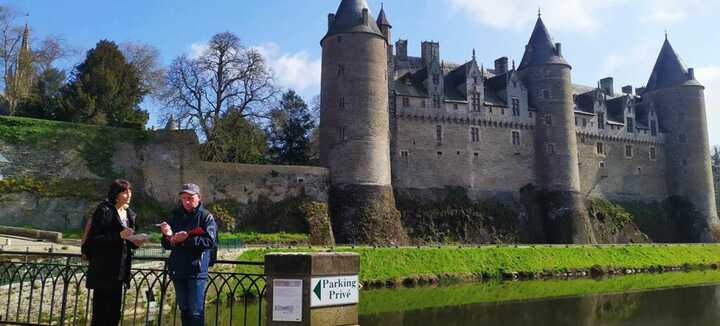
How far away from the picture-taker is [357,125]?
121 feet

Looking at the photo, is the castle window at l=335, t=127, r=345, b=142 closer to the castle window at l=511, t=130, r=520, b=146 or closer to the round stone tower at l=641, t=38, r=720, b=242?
the castle window at l=511, t=130, r=520, b=146

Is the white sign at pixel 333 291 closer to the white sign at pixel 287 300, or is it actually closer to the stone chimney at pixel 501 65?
the white sign at pixel 287 300

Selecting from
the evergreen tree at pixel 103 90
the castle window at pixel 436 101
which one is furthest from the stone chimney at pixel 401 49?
the evergreen tree at pixel 103 90

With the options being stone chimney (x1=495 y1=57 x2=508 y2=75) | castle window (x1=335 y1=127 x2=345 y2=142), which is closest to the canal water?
castle window (x1=335 y1=127 x2=345 y2=142)

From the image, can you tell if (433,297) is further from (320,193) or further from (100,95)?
(100,95)

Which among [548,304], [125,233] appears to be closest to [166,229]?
[125,233]

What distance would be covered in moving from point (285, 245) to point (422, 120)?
53.0 feet

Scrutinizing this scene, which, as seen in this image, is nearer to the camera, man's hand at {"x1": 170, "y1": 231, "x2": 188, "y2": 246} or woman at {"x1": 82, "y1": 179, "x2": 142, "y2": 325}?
man's hand at {"x1": 170, "y1": 231, "x2": 188, "y2": 246}

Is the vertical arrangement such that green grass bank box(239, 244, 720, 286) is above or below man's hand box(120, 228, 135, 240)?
below

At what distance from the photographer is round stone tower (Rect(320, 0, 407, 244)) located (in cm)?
3561

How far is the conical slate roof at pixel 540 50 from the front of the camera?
4712 cm

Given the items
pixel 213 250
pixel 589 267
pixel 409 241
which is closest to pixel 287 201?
pixel 409 241

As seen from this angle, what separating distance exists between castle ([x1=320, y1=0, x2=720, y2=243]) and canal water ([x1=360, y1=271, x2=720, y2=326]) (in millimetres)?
9886

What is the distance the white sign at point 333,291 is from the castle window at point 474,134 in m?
37.8
